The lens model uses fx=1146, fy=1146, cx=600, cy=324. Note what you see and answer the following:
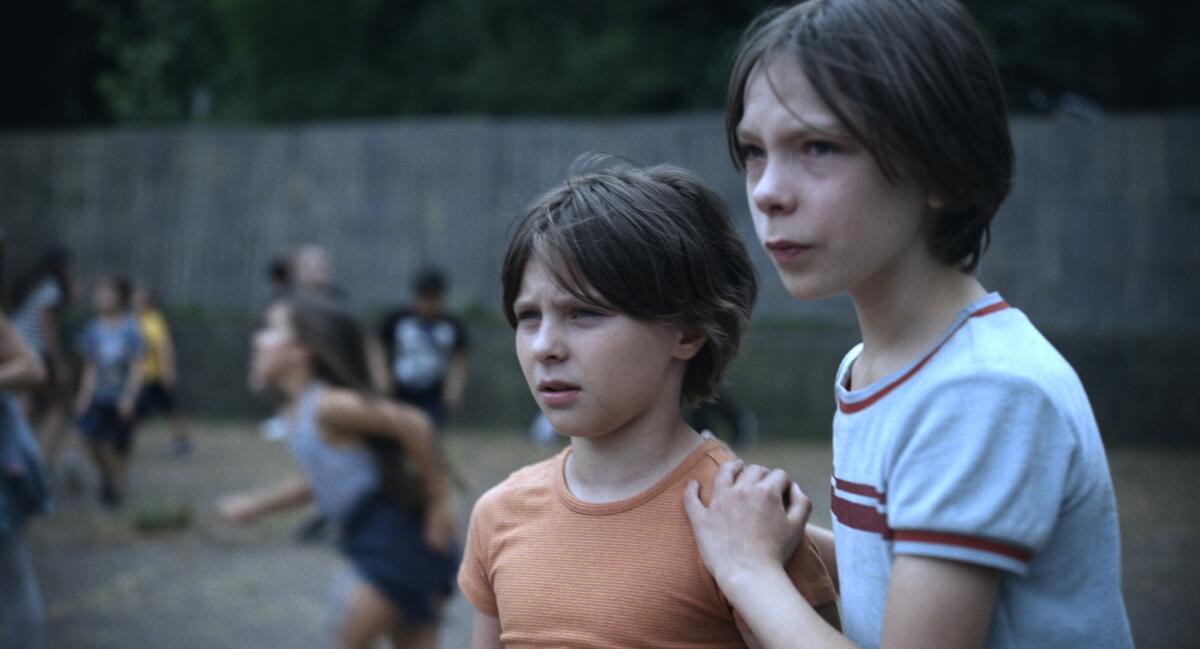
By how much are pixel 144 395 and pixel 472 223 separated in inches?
153

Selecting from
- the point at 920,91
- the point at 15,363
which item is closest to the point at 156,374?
the point at 15,363

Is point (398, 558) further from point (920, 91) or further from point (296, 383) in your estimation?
point (920, 91)

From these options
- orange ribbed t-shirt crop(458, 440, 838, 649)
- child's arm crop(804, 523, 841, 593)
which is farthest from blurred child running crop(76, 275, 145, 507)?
child's arm crop(804, 523, 841, 593)

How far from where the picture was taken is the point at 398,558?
3.82 m

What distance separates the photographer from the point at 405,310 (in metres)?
8.64

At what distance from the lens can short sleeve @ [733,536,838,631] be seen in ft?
5.29

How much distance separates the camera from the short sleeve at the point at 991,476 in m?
1.25

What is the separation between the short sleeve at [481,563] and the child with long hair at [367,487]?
1989 mm

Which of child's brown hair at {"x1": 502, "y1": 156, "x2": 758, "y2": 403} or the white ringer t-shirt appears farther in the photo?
child's brown hair at {"x1": 502, "y1": 156, "x2": 758, "y2": 403}

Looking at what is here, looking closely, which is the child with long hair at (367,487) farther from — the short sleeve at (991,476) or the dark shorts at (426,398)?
the dark shorts at (426,398)

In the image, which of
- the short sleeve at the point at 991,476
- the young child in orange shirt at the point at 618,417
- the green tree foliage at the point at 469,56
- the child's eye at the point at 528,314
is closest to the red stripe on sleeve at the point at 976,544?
the short sleeve at the point at 991,476

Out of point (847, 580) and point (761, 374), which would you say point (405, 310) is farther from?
point (847, 580)

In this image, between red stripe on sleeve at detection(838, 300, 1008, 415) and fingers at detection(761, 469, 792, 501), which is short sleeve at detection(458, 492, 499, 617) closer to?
fingers at detection(761, 469, 792, 501)

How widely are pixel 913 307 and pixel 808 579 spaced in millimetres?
430
